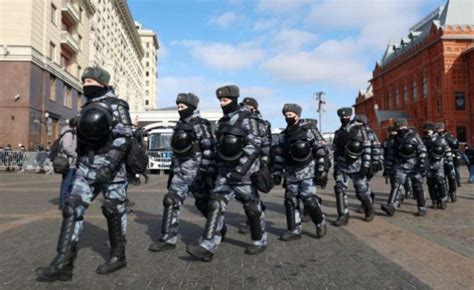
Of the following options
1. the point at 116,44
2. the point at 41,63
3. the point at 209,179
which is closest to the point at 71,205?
the point at 209,179

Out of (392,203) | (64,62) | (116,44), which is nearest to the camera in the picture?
(392,203)

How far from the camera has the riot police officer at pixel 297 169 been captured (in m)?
5.48

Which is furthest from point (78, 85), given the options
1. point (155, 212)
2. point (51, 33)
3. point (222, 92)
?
point (222, 92)

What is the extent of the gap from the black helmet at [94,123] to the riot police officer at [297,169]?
2.48m

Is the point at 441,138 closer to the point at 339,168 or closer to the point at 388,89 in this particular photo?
the point at 339,168

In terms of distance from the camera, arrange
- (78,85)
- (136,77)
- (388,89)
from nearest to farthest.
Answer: (78,85), (388,89), (136,77)

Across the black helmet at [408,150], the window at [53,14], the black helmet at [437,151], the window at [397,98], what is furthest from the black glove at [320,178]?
the window at [397,98]

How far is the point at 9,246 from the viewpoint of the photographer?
4844 mm

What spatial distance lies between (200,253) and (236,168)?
0.99 m

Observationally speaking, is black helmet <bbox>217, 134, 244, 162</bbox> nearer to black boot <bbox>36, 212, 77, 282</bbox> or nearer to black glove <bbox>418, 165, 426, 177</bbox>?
black boot <bbox>36, 212, 77, 282</bbox>

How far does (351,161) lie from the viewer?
6848 mm

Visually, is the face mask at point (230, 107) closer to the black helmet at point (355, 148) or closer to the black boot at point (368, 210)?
the black helmet at point (355, 148)

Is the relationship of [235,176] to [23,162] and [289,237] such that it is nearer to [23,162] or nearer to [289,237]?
[289,237]

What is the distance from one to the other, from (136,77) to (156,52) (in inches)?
1749
